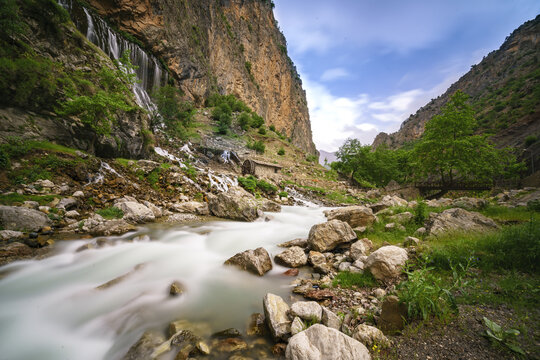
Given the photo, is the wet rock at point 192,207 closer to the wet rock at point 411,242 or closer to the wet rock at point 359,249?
the wet rock at point 359,249

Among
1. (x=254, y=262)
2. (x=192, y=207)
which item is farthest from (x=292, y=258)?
(x=192, y=207)

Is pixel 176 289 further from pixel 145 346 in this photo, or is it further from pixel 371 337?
pixel 371 337

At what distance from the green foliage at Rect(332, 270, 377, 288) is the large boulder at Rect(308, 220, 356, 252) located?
4.93ft

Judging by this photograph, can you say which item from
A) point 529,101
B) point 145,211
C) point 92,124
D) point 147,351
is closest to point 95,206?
point 145,211

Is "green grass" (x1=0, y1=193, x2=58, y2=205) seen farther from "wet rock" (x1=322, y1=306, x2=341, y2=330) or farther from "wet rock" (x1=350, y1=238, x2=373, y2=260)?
"wet rock" (x1=350, y1=238, x2=373, y2=260)

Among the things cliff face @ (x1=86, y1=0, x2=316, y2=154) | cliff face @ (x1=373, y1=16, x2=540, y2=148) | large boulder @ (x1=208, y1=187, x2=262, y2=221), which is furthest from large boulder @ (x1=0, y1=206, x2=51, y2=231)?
cliff face @ (x1=86, y1=0, x2=316, y2=154)

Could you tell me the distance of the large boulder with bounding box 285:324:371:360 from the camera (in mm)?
2018

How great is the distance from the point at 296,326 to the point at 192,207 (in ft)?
27.7

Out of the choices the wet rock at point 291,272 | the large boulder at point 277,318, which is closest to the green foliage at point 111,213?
the wet rock at point 291,272

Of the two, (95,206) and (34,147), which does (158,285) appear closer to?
(95,206)

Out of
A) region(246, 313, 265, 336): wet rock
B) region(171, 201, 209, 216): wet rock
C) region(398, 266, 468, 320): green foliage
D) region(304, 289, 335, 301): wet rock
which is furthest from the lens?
region(171, 201, 209, 216): wet rock

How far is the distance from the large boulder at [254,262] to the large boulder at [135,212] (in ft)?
15.0

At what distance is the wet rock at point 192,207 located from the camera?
31.2 feet

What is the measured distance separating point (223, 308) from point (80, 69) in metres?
15.1
